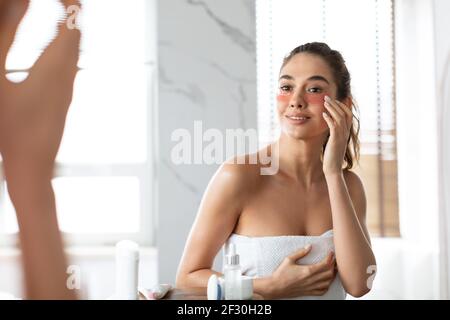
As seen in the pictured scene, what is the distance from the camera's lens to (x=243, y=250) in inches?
36.2

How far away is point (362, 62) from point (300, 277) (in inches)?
18.3

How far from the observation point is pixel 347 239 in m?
0.91

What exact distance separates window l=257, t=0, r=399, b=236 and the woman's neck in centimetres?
5

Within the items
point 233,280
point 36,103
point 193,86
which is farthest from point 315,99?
point 36,103

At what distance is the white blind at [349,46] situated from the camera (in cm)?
104

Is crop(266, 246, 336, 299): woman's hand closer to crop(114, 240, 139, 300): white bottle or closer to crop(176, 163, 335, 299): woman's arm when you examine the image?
crop(176, 163, 335, 299): woman's arm

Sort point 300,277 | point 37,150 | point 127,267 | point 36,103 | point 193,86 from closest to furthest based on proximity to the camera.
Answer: point 37,150 < point 36,103 < point 127,267 < point 300,277 < point 193,86

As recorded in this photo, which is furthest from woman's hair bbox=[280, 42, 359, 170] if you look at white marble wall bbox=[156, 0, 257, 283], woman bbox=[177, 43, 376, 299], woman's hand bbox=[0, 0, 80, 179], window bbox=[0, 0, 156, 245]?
woman's hand bbox=[0, 0, 80, 179]

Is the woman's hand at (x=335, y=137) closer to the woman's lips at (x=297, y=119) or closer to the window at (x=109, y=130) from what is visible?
the woman's lips at (x=297, y=119)

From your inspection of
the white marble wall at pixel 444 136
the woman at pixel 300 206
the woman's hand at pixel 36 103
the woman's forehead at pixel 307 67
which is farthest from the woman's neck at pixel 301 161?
the woman's hand at pixel 36 103

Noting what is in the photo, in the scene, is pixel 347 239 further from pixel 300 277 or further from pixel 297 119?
pixel 297 119

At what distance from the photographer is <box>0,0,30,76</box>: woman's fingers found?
2.48ft
